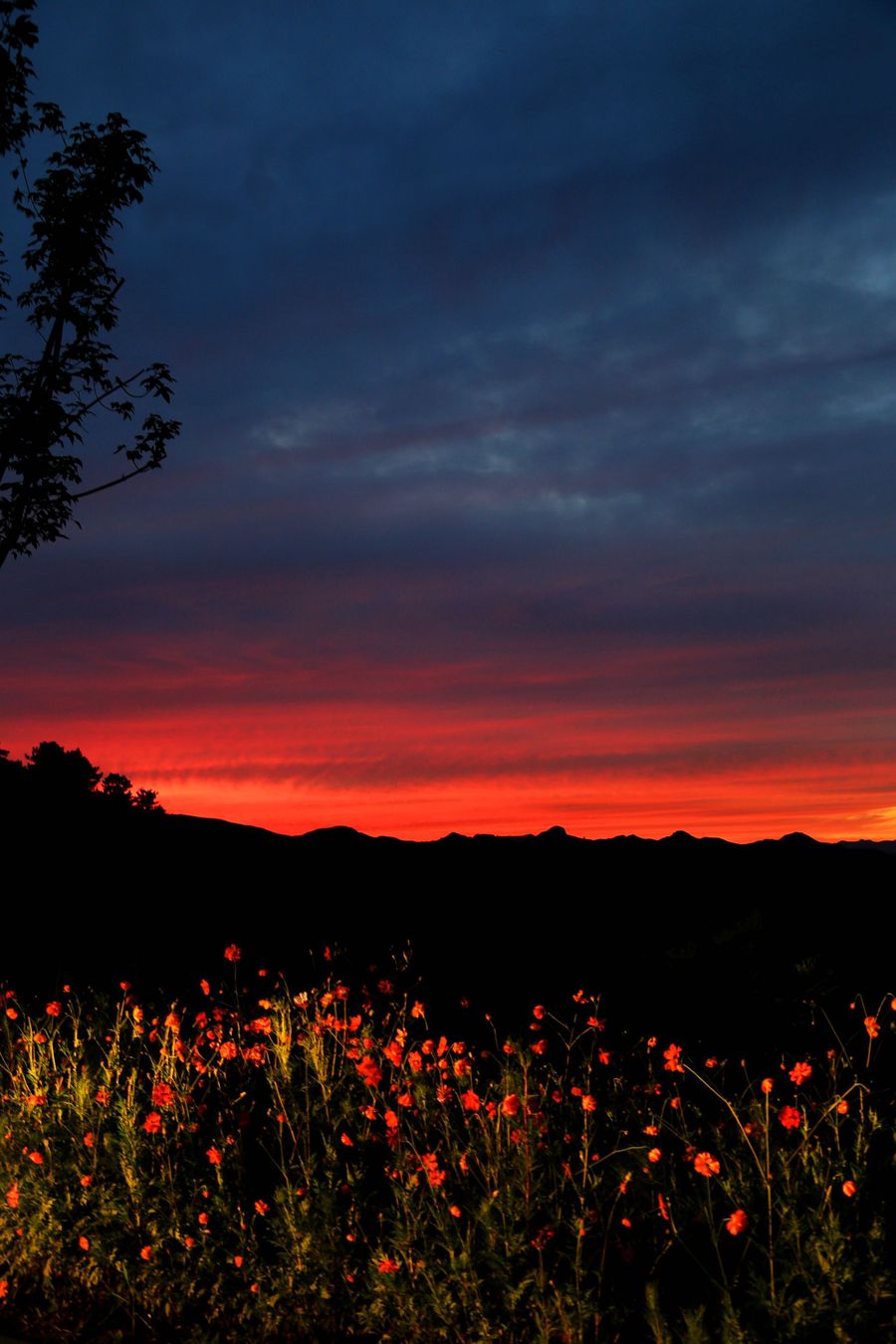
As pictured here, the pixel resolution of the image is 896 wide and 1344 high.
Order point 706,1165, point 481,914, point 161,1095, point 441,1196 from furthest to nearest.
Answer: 1. point 481,914
2. point 161,1095
3. point 441,1196
4. point 706,1165

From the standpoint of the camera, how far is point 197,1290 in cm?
542

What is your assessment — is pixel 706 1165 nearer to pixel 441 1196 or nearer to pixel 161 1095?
pixel 441 1196

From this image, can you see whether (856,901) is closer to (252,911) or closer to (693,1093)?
(693,1093)

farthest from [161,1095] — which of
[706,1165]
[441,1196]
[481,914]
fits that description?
[481,914]

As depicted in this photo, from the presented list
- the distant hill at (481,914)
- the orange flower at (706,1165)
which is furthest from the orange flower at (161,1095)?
the distant hill at (481,914)

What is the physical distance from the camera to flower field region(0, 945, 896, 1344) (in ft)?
15.0

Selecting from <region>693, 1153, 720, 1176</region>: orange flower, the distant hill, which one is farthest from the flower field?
the distant hill

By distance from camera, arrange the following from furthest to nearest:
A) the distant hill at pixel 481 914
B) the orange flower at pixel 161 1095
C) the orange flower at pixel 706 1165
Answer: the distant hill at pixel 481 914 < the orange flower at pixel 161 1095 < the orange flower at pixel 706 1165

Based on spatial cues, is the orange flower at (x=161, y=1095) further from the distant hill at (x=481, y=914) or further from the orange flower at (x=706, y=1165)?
the distant hill at (x=481, y=914)

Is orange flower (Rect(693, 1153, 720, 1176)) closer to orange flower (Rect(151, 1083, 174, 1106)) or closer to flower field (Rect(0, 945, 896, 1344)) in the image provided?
flower field (Rect(0, 945, 896, 1344))

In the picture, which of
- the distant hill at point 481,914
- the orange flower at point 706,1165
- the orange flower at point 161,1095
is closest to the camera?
the orange flower at point 706,1165

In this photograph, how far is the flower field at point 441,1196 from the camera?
4.57 metres

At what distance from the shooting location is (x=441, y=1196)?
5.15 metres

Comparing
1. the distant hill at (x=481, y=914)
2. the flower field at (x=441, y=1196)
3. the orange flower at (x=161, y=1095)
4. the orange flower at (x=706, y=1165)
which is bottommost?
the flower field at (x=441, y=1196)
